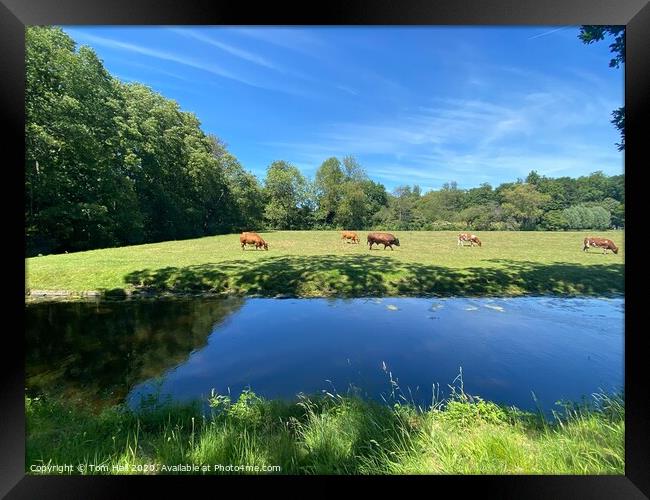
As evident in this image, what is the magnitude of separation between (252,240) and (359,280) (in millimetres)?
3054

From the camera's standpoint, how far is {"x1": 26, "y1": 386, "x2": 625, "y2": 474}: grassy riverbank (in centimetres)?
194

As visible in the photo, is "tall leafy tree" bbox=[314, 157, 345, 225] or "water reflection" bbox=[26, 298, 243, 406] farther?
"tall leafy tree" bbox=[314, 157, 345, 225]

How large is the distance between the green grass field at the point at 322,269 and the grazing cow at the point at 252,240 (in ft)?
0.50

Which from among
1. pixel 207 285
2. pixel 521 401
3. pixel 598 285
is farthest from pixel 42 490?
pixel 598 285

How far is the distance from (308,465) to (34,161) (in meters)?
5.48

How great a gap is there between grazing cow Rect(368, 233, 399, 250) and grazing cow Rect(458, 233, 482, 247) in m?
1.63

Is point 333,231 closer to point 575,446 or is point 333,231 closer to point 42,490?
point 575,446

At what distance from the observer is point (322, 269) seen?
6402 mm

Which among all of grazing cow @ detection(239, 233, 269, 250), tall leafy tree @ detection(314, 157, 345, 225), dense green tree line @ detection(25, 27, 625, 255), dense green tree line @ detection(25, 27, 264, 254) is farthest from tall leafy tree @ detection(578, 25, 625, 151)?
grazing cow @ detection(239, 233, 269, 250)

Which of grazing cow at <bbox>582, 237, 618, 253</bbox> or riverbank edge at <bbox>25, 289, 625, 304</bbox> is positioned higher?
grazing cow at <bbox>582, 237, 618, 253</bbox>

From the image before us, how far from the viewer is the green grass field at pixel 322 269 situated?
5078mm

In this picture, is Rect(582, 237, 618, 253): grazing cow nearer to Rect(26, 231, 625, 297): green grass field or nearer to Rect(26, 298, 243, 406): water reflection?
Rect(26, 231, 625, 297): green grass field

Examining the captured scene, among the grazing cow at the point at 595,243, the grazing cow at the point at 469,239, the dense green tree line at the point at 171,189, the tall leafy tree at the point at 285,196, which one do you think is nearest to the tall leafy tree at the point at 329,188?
the dense green tree line at the point at 171,189

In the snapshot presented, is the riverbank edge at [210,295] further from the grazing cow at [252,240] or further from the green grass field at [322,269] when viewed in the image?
the grazing cow at [252,240]
